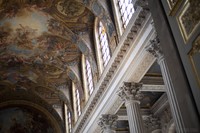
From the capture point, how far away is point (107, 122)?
12570 mm

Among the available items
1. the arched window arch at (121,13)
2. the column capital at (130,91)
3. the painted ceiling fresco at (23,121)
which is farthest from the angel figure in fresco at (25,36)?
the painted ceiling fresco at (23,121)

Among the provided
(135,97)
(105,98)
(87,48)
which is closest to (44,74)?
(87,48)

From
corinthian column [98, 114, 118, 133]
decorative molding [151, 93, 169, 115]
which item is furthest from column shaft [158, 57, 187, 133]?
decorative molding [151, 93, 169, 115]

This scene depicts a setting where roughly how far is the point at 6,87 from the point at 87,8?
9.87 metres

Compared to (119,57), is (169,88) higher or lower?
lower

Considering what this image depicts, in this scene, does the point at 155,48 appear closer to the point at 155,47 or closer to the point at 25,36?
the point at 155,47

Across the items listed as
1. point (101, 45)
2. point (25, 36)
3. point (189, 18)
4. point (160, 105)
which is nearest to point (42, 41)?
point (25, 36)

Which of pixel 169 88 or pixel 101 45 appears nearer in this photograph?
pixel 169 88

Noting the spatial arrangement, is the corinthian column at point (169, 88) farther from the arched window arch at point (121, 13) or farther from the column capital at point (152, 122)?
the column capital at point (152, 122)

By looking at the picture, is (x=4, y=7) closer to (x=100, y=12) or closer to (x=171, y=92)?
(x=100, y=12)

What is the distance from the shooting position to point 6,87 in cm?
2066

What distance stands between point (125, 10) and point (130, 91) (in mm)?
3058

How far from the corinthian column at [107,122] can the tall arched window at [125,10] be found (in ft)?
12.9

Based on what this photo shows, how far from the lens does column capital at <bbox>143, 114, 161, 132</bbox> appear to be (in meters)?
14.0
